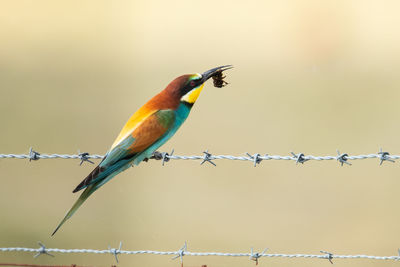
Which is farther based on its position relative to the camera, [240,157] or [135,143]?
[135,143]

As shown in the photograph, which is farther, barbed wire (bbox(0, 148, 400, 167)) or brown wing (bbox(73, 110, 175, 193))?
brown wing (bbox(73, 110, 175, 193))

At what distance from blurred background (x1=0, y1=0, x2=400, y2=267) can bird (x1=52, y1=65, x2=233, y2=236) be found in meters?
4.54

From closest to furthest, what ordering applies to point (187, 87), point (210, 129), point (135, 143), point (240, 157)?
point (240, 157), point (135, 143), point (187, 87), point (210, 129)

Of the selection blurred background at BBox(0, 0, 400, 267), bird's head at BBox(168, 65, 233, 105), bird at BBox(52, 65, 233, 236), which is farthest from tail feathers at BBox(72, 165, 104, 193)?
blurred background at BBox(0, 0, 400, 267)

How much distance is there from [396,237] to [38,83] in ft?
24.7

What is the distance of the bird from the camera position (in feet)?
9.79

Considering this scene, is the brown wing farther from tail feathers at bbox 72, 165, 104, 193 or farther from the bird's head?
the bird's head

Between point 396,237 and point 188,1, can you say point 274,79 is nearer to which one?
point 188,1

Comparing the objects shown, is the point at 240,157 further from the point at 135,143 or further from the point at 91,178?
the point at 91,178

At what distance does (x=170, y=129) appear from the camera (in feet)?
10.3

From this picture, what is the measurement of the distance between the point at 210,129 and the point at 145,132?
314 inches

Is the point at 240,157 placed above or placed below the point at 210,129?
below

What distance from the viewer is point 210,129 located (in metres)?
11.0

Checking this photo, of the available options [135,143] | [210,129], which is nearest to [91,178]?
[135,143]
